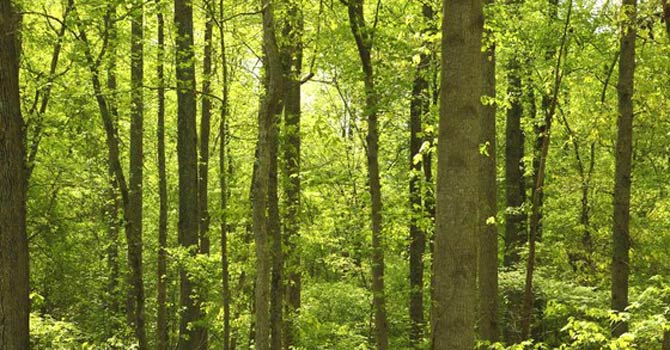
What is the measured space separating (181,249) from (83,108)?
9.72 feet

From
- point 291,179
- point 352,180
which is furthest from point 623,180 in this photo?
point 291,179

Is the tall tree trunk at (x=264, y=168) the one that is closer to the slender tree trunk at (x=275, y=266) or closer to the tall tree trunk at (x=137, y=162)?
the slender tree trunk at (x=275, y=266)

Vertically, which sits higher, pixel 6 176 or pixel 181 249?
pixel 6 176

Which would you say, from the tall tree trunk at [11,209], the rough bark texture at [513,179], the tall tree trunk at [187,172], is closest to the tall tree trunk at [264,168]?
the tall tree trunk at [11,209]

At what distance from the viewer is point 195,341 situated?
454 inches

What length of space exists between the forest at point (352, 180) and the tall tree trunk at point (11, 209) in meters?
0.02

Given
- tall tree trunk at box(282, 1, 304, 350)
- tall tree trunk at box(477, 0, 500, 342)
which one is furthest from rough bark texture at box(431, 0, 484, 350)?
tall tree trunk at box(477, 0, 500, 342)

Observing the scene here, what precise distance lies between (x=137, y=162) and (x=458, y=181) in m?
12.8

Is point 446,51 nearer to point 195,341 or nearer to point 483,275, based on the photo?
point 483,275

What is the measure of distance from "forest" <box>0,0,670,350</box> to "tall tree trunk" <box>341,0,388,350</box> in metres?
0.04

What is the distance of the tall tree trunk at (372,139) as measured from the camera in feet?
27.6

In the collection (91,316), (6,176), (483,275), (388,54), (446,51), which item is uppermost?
(388,54)

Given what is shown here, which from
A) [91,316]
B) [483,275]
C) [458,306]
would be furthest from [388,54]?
[91,316]

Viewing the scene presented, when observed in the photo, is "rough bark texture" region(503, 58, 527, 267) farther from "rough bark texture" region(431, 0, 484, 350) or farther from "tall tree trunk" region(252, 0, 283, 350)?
"rough bark texture" region(431, 0, 484, 350)
